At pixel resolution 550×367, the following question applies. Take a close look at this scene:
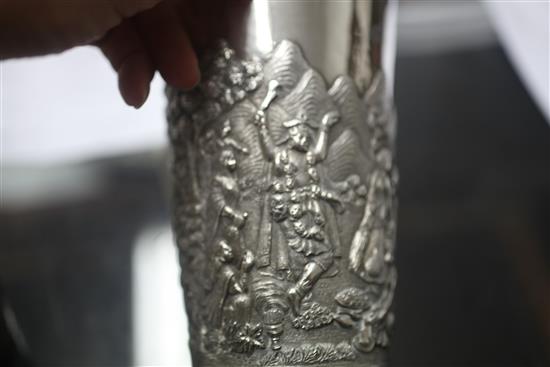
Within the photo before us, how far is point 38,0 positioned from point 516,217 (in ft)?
2.33

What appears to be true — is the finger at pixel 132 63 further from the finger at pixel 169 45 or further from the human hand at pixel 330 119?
the human hand at pixel 330 119

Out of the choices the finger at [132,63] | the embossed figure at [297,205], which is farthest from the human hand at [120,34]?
the embossed figure at [297,205]

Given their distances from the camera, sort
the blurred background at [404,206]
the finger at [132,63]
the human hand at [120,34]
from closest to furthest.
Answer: the human hand at [120,34] → the finger at [132,63] → the blurred background at [404,206]

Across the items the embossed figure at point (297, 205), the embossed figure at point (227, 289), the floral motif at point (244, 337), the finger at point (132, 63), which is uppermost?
the finger at point (132, 63)

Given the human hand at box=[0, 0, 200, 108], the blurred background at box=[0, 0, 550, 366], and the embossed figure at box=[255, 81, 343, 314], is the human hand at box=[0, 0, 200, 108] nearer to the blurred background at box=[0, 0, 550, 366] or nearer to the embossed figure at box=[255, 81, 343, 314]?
the embossed figure at box=[255, 81, 343, 314]

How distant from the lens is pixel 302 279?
0.60 metres

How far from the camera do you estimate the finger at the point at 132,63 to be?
2.35 ft

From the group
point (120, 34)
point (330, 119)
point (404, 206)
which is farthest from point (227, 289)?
point (404, 206)

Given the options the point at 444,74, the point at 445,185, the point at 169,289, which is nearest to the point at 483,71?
the point at 444,74

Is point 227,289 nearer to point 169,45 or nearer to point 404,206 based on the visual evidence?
point 169,45

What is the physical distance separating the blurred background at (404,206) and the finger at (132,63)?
0.26 meters

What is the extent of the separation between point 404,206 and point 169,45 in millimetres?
489

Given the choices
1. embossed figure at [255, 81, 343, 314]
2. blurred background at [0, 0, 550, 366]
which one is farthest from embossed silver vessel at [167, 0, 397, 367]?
blurred background at [0, 0, 550, 366]

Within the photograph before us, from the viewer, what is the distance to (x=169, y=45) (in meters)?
0.68
